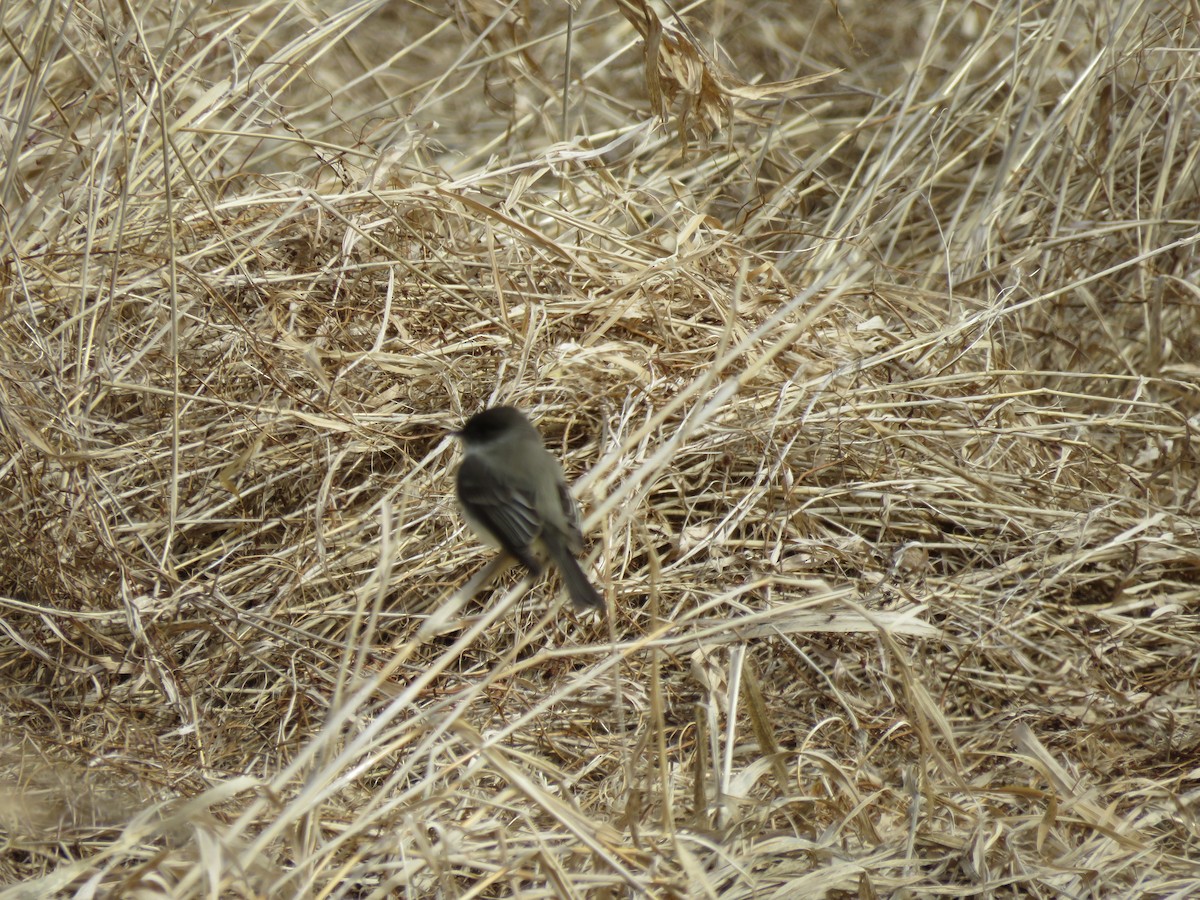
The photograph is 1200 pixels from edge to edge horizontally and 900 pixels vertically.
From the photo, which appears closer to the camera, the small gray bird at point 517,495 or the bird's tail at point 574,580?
the bird's tail at point 574,580

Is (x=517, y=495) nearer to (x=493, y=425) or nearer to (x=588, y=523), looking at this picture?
(x=493, y=425)

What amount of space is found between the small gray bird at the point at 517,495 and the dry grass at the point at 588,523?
148 millimetres

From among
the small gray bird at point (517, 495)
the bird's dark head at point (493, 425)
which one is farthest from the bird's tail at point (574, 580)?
the bird's dark head at point (493, 425)

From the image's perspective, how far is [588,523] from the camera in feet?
6.62

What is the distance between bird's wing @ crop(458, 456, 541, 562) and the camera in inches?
93.7

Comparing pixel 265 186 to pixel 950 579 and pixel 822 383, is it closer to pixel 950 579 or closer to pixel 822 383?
pixel 822 383

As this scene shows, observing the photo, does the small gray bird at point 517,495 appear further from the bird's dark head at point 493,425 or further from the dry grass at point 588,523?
the dry grass at point 588,523

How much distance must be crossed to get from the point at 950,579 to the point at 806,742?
2.30ft

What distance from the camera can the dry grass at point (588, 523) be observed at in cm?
231

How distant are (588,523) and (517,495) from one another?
0.42 meters

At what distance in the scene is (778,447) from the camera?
119 inches

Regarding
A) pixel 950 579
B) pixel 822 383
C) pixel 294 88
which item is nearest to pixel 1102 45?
pixel 822 383

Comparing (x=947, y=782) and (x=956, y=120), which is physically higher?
(x=956, y=120)

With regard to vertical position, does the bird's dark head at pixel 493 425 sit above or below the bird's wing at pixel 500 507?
above
